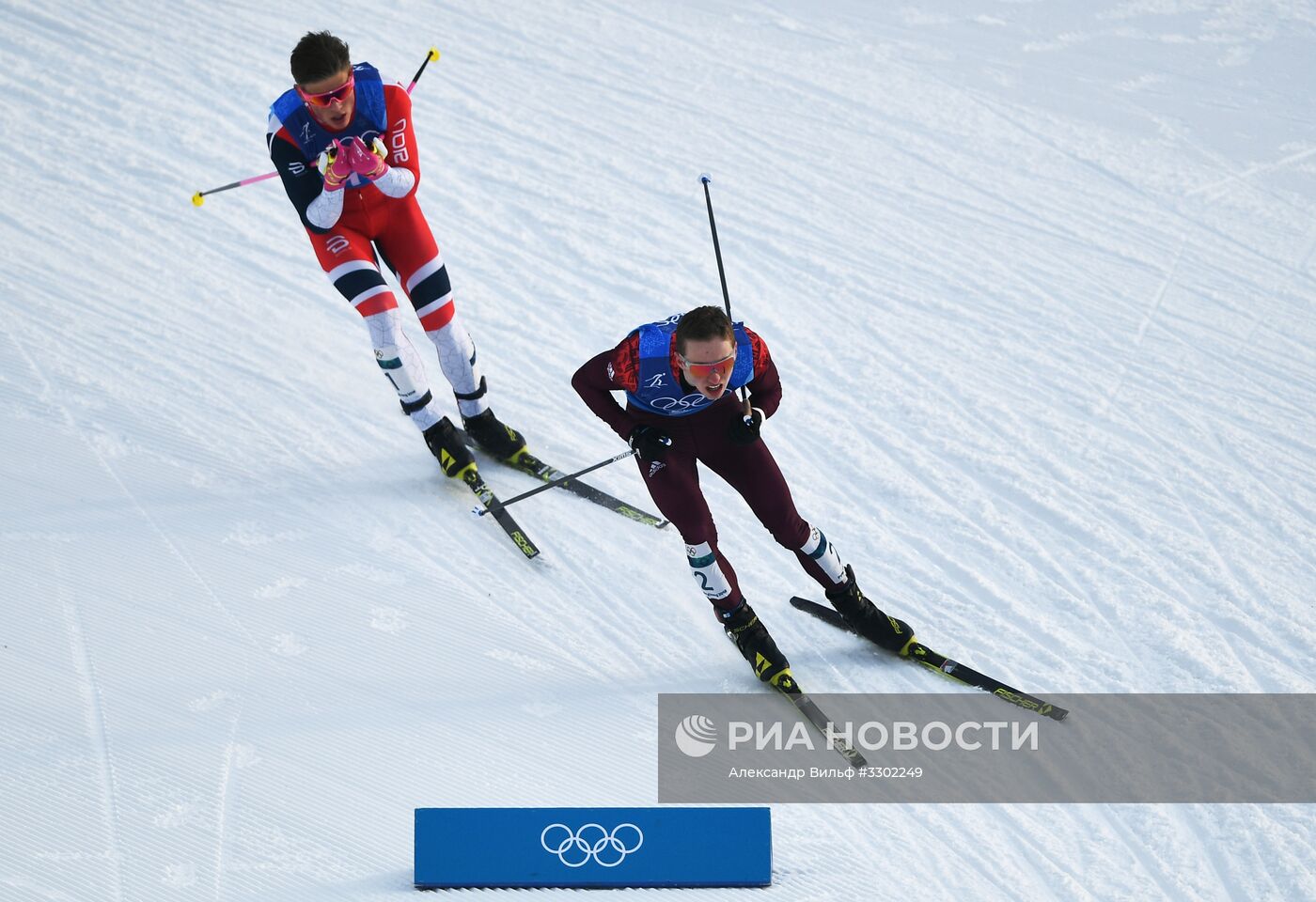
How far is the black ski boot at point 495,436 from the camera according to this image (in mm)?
Answer: 5398

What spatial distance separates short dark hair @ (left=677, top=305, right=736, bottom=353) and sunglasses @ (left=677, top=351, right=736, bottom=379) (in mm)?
45

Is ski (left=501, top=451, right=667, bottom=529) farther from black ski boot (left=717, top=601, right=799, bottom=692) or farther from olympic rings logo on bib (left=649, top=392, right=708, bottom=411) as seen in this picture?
olympic rings logo on bib (left=649, top=392, right=708, bottom=411)

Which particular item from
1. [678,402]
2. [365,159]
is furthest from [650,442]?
[365,159]

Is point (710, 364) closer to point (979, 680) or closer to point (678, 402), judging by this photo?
point (678, 402)

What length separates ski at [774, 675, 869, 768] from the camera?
4219mm

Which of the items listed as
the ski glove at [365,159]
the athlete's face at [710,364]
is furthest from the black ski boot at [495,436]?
the athlete's face at [710,364]

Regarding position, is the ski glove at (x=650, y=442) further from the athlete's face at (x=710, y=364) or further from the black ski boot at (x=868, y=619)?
the black ski boot at (x=868, y=619)

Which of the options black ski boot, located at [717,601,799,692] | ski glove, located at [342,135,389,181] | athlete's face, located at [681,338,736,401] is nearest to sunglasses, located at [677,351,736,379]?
athlete's face, located at [681,338,736,401]

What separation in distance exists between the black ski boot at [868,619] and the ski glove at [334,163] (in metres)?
2.28

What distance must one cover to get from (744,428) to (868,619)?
90 centimetres

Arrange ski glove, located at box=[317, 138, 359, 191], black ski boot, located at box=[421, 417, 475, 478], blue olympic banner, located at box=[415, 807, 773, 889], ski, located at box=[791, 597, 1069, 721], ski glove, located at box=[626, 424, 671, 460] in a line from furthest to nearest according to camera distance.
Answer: black ski boot, located at box=[421, 417, 475, 478]
ski glove, located at box=[317, 138, 359, 191]
ski, located at box=[791, 597, 1069, 721]
ski glove, located at box=[626, 424, 671, 460]
blue olympic banner, located at box=[415, 807, 773, 889]

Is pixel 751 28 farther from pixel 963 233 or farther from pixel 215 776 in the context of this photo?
pixel 215 776

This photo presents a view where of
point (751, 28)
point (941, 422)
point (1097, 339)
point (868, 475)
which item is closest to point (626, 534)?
point (868, 475)

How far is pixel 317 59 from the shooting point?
4.39m
